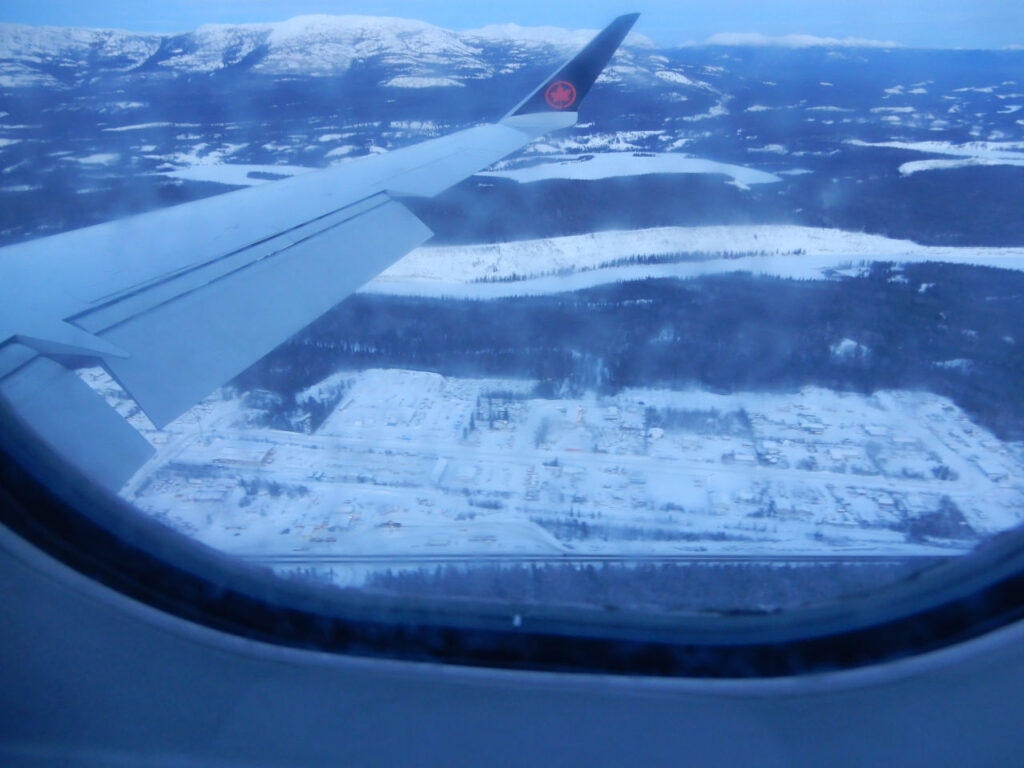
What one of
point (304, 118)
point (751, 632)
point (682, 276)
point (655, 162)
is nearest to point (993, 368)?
point (682, 276)

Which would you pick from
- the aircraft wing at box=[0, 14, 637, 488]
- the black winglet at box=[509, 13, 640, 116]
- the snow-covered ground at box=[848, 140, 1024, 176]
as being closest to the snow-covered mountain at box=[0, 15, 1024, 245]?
the snow-covered ground at box=[848, 140, 1024, 176]

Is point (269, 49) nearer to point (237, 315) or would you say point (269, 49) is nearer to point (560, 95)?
point (560, 95)

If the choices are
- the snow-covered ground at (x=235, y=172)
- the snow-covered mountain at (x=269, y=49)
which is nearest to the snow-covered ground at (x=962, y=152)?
the snow-covered mountain at (x=269, y=49)

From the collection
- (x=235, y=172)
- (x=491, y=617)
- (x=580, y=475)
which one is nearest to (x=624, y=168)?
(x=235, y=172)

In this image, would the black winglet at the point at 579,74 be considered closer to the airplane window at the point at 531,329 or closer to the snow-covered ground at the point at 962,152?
the airplane window at the point at 531,329

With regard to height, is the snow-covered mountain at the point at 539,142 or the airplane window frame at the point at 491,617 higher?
the snow-covered mountain at the point at 539,142

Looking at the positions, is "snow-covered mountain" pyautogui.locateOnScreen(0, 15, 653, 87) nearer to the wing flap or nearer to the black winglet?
the black winglet
